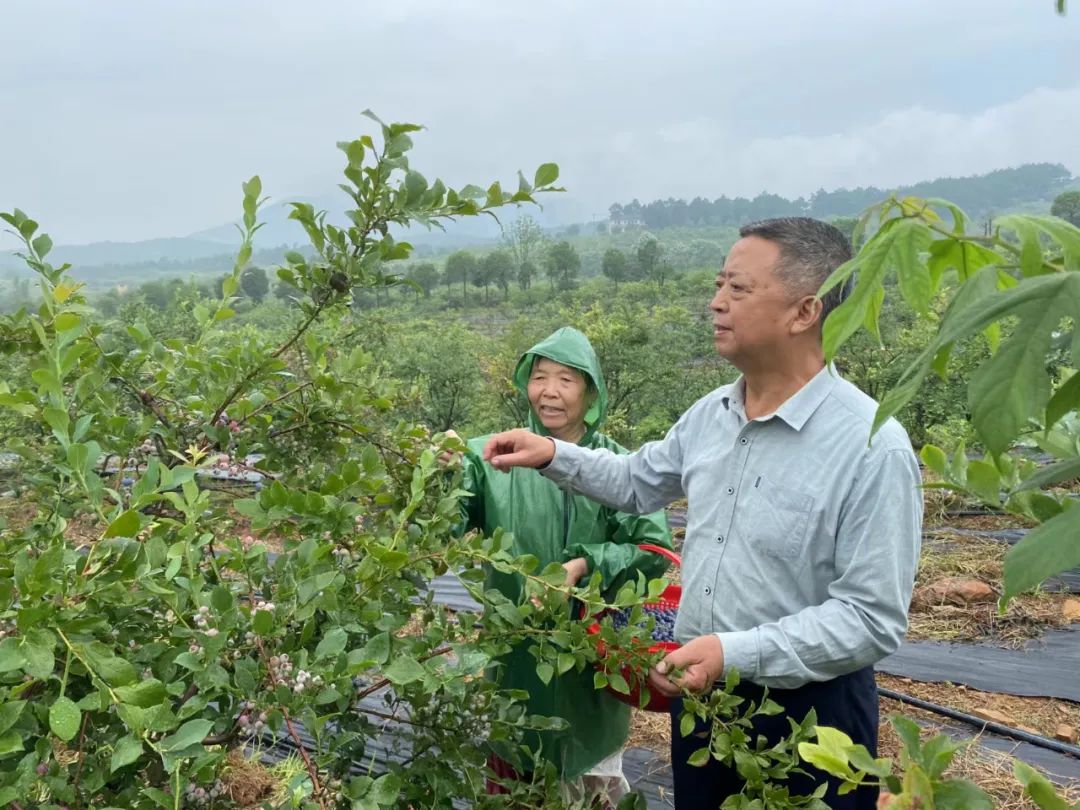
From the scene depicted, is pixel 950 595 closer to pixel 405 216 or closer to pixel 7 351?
pixel 405 216

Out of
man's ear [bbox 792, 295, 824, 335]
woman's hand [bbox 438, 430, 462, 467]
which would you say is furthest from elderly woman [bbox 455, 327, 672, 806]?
man's ear [bbox 792, 295, 824, 335]

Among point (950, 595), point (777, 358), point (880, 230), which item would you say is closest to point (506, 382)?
point (950, 595)

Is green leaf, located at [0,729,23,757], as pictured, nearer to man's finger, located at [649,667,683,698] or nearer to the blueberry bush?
the blueberry bush

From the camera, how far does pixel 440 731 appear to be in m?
1.33

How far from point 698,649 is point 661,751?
231cm

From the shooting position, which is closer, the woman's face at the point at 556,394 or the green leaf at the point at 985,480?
the green leaf at the point at 985,480

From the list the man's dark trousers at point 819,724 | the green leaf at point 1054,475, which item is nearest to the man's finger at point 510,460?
the man's dark trousers at point 819,724

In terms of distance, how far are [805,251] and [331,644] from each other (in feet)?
3.77

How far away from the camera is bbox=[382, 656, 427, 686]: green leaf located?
102 centimetres

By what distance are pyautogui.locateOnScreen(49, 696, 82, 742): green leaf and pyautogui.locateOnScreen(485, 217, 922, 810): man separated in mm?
940

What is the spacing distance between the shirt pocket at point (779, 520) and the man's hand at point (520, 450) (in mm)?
505

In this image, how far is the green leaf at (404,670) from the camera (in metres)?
1.02

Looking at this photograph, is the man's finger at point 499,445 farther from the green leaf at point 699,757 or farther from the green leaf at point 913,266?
the green leaf at point 913,266

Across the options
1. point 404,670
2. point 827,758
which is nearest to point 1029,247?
point 827,758
